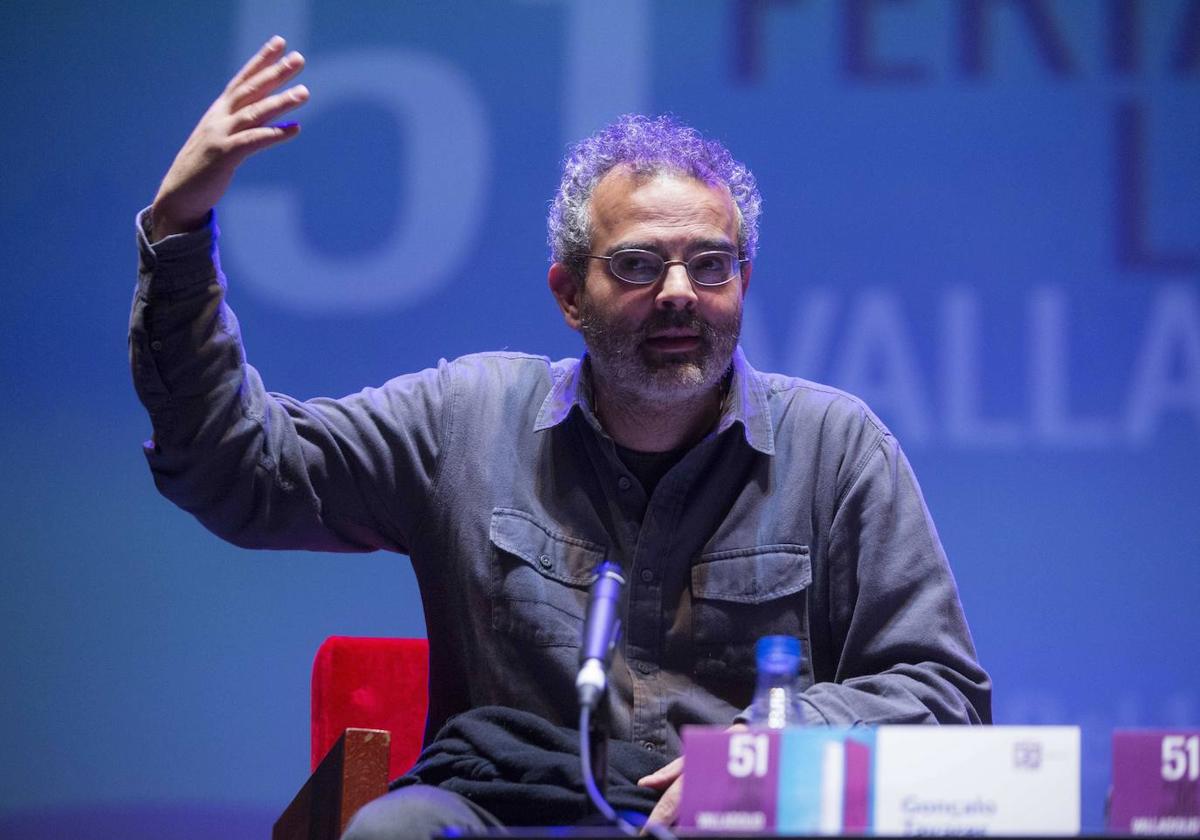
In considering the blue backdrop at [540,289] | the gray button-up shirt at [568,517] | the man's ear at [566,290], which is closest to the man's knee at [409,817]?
the gray button-up shirt at [568,517]

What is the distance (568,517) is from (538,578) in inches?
4.5

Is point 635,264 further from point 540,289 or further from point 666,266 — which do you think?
point 540,289

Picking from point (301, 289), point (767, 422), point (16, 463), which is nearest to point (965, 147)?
point (767, 422)

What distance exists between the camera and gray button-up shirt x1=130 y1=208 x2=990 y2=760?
2084 mm

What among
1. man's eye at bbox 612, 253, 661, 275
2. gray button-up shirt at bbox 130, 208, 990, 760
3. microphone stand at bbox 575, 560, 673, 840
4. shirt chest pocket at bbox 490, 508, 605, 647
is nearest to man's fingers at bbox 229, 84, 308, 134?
gray button-up shirt at bbox 130, 208, 990, 760

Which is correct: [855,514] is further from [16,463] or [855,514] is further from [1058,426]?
[16,463]

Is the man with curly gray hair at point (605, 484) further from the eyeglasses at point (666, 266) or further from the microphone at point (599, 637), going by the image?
the microphone at point (599, 637)

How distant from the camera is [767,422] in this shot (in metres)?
2.31

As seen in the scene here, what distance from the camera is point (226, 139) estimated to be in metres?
1.99

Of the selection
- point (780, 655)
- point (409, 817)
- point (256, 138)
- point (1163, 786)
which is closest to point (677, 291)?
point (256, 138)

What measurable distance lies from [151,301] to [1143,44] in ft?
7.90

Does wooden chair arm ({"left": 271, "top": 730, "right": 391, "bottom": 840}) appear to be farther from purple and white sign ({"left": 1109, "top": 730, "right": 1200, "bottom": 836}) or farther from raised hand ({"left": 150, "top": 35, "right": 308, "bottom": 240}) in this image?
purple and white sign ({"left": 1109, "top": 730, "right": 1200, "bottom": 836})

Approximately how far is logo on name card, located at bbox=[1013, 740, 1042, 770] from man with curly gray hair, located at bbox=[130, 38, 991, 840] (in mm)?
523

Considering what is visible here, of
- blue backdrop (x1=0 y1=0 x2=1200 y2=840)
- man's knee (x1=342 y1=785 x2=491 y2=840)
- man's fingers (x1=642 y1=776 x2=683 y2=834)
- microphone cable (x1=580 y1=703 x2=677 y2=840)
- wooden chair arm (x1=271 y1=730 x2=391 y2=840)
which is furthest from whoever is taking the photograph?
blue backdrop (x1=0 y1=0 x2=1200 y2=840)
